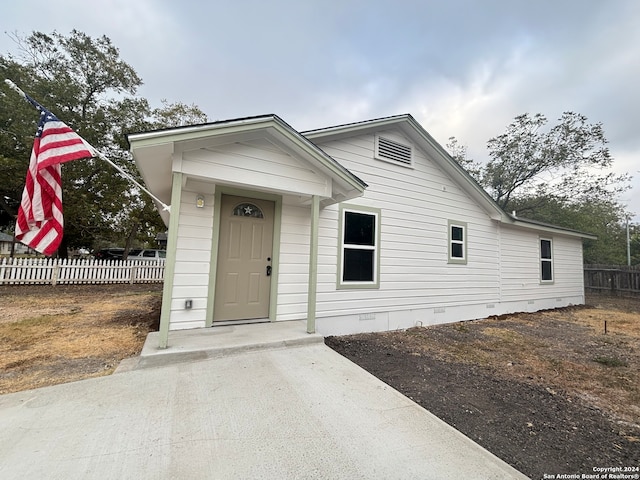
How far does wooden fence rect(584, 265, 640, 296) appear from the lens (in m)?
12.4

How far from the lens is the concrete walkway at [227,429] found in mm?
1613

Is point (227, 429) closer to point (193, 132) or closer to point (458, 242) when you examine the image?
point (193, 132)

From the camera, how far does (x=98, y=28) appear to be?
12.6 meters

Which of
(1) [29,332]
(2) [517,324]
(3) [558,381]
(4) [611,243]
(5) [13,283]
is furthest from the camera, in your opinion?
(4) [611,243]

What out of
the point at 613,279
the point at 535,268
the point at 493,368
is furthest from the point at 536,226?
the point at 613,279

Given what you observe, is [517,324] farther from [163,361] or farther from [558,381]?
[163,361]

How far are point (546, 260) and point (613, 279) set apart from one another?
7.19 metres

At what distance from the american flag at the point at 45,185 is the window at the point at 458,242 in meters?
7.48

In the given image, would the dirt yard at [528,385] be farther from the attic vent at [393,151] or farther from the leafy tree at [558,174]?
the leafy tree at [558,174]

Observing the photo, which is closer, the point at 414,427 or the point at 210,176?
the point at 414,427

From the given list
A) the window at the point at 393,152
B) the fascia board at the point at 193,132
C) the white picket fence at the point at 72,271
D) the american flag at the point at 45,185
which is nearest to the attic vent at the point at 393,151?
the window at the point at 393,152

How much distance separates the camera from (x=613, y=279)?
43.0 ft

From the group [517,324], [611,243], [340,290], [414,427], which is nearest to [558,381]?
[414,427]

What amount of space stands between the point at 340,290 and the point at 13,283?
1305cm
